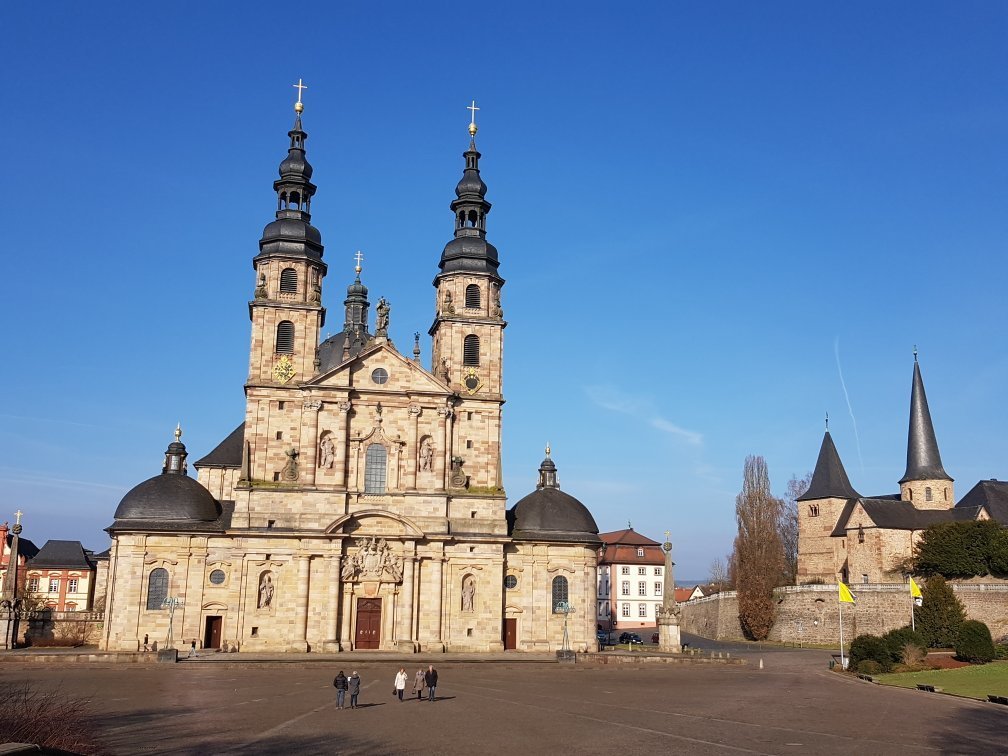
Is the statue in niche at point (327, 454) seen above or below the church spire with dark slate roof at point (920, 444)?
below

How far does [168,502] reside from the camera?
1988 inches

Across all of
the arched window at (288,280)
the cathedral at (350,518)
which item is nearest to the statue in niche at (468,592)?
the cathedral at (350,518)

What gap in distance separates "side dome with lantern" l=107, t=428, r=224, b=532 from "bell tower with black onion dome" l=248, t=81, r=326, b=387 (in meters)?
6.49

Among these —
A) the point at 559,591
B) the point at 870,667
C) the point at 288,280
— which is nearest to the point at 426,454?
the point at 559,591

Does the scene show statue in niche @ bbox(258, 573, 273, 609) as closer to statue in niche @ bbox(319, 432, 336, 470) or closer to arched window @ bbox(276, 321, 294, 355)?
statue in niche @ bbox(319, 432, 336, 470)

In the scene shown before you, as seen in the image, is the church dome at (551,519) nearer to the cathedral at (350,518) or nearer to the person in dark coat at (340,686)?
A: the cathedral at (350,518)

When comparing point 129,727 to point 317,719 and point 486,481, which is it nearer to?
point 317,719

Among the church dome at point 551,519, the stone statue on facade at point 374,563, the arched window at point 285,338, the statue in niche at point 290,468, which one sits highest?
the arched window at point 285,338

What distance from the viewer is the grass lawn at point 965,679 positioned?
3493 cm

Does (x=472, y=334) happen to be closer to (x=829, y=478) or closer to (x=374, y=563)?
(x=374, y=563)

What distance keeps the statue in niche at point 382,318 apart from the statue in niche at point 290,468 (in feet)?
25.9

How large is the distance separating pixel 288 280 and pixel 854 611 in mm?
44564

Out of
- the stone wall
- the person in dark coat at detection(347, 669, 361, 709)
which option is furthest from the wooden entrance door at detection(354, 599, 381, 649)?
the stone wall

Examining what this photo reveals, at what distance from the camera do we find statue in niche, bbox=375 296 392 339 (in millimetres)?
53656
